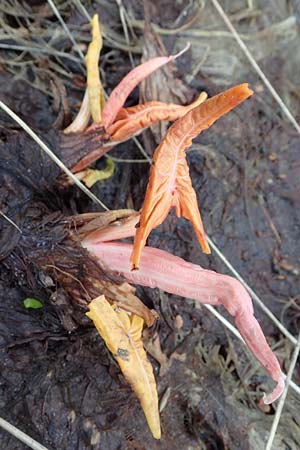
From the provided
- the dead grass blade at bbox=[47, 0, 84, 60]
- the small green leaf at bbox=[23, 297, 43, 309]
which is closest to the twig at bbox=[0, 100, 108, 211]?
the small green leaf at bbox=[23, 297, 43, 309]

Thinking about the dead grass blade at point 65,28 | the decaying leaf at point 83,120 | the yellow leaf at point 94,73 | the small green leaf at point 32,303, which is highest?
the dead grass blade at point 65,28

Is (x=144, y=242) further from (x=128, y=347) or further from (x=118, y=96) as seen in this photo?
(x=118, y=96)

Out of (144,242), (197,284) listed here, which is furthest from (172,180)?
(197,284)

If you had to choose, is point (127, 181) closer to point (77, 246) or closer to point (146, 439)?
point (77, 246)

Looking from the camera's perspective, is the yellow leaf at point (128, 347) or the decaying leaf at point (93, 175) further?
the decaying leaf at point (93, 175)

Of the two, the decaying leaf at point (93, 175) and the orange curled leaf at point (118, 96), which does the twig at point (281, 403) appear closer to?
the decaying leaf at point (93, 175)

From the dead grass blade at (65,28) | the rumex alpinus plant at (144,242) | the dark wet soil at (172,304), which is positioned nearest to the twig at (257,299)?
the dark wet soil at (172,304)
